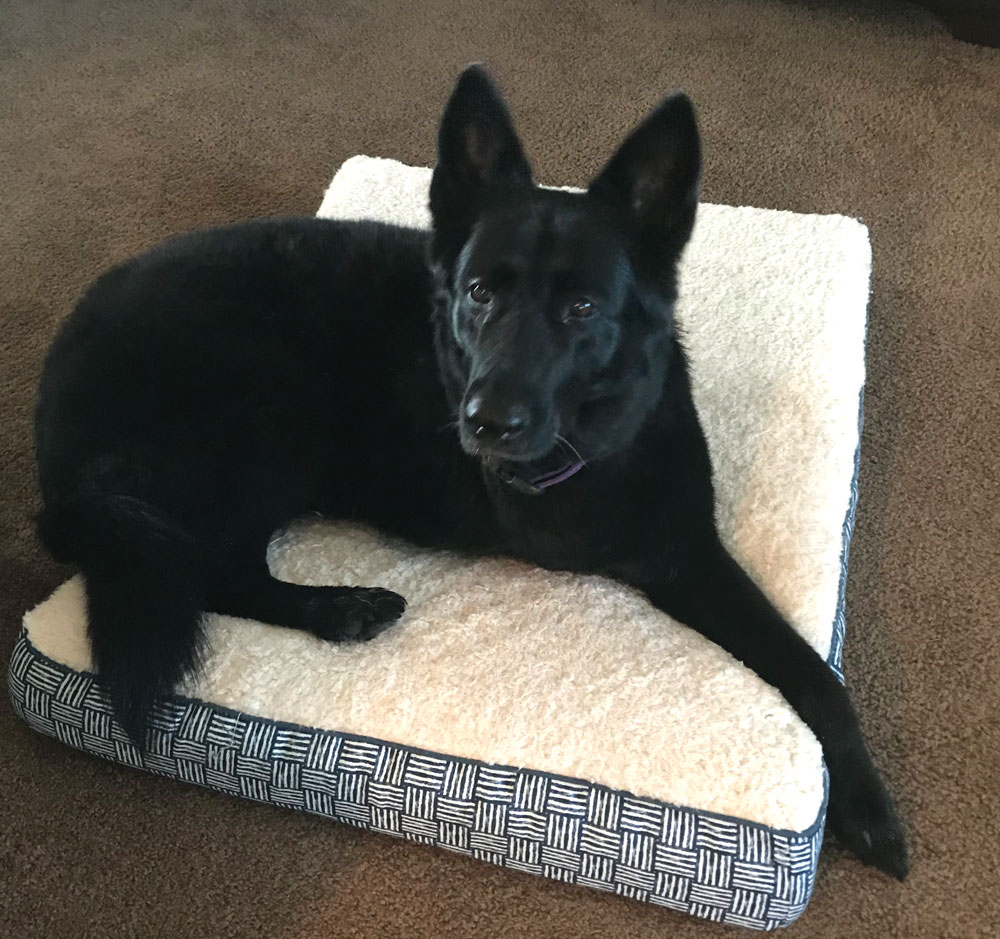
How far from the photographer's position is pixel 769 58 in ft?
10.9

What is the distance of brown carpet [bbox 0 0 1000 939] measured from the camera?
144 centimetres

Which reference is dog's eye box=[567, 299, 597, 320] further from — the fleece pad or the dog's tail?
the dog's tail

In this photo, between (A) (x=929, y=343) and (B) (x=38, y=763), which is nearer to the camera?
(B) (x=38, y=763)

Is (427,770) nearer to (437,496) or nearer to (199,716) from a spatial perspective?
(199,716)

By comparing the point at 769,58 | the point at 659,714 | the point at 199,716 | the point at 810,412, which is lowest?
the point at 199,716

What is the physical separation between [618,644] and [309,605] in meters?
0.51

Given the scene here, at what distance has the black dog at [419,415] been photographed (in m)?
1.38

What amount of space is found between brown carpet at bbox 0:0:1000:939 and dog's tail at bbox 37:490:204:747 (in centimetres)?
26

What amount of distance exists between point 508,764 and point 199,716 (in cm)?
49

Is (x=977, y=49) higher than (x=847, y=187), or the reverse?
(x=977, y=49)

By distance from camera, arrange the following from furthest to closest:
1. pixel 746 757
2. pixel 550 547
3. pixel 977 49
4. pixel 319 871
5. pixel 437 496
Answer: pixel 977 49, pixel 437 496, pixel 550 547, pixel 319 871, pixel 746 757

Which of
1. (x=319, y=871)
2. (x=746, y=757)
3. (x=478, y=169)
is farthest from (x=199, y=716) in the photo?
(x=478, y=169)

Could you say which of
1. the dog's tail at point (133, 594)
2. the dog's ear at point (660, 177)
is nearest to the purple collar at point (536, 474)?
the dog's ear at point (660, 177)

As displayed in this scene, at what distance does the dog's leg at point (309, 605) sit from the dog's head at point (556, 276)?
329 mm
